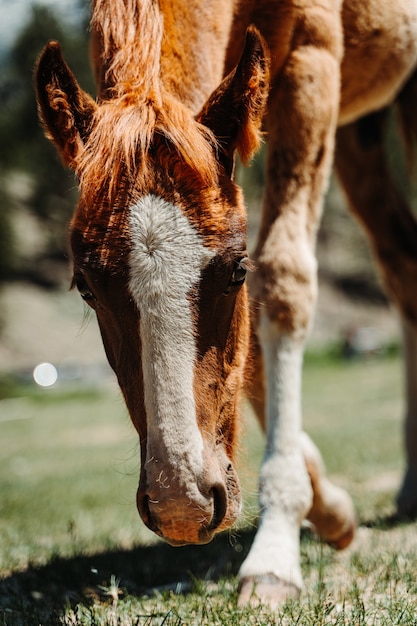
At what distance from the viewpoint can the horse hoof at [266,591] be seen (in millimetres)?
3092

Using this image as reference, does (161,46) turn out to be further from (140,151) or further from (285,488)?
(285,488)

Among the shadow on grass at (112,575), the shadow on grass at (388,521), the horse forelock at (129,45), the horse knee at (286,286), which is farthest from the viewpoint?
the shadow on grass at (388,521)

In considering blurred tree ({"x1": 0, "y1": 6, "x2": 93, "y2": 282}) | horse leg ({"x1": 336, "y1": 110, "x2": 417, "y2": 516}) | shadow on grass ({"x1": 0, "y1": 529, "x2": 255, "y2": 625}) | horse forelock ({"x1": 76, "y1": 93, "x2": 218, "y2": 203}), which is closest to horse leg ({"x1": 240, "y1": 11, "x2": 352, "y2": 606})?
shadow on grass ({"x1": 0, "y1": 529, "x2": 255, "y2": 625})

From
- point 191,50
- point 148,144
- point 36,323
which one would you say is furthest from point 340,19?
point 36,323

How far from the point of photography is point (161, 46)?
3.27m

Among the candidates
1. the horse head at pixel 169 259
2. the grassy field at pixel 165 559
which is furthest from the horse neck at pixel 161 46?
the grassy field at pixel 165 559

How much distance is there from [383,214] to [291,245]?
1.88 metres

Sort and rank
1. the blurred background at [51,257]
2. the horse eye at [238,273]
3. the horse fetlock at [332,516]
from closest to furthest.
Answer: the horse eye at [238,273], the horse fetlock at [332,516], the blurred background at [51,257]

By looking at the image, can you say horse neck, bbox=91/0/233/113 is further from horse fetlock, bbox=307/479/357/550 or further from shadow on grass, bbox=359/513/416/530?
shadow on grass, bbox=359/513/416/530

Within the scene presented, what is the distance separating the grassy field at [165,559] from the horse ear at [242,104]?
1172 mm

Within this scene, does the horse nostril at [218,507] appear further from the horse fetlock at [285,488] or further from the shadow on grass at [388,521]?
the shadow on grass at [388,521]

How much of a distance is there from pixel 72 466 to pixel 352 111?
717 cm

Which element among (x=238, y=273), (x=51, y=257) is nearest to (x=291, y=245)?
(x=238, y=273)

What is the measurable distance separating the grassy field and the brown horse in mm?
271
